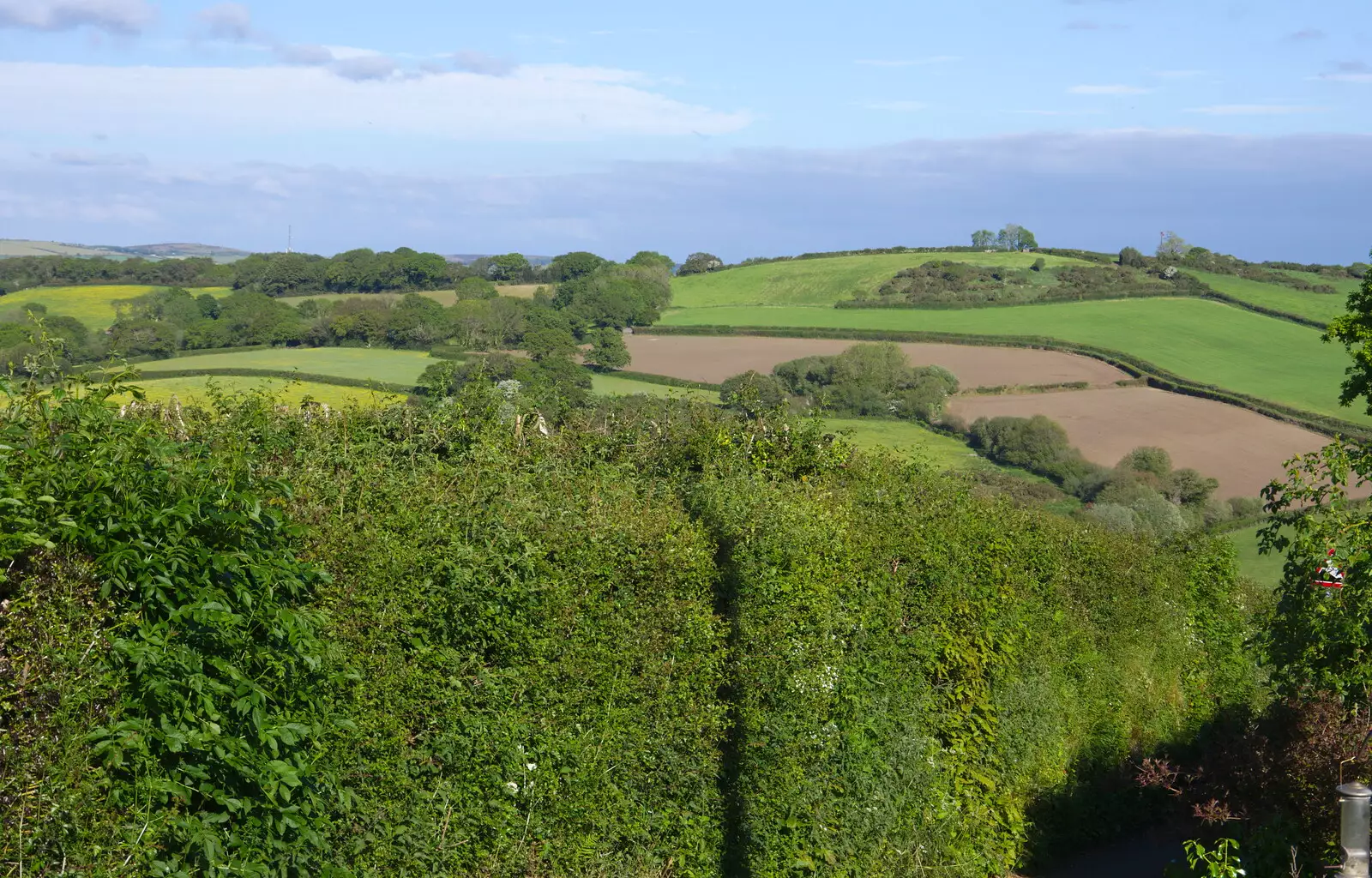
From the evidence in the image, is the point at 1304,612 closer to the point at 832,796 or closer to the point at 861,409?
the point at 832,796

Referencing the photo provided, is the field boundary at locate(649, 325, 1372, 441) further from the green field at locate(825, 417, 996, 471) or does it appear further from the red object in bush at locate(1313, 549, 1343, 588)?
the red object in bush at locate(1313, 549, 1343, 588)

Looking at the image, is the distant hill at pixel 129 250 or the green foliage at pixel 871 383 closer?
the green foliage at pixel 871 383

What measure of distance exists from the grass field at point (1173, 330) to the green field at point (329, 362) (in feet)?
91.9

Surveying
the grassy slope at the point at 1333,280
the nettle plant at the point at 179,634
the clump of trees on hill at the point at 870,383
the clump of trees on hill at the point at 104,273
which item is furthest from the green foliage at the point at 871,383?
the nettle plant at the point at 179,634

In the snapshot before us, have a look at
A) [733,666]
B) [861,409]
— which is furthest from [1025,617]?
[861,409]

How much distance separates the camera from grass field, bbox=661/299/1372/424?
47.6 metres

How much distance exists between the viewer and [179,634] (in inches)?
177

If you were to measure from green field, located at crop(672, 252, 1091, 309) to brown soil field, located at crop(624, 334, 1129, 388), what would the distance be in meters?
12.5

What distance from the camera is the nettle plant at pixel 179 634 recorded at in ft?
13.9

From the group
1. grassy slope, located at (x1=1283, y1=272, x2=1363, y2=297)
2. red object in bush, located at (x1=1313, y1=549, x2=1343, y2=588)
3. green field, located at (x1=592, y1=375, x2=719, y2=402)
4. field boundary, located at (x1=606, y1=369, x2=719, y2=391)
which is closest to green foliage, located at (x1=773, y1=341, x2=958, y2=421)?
field boundary, located at (x1=606, y1=369, x2=719, y2=391)

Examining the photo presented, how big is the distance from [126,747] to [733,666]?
12.9ft

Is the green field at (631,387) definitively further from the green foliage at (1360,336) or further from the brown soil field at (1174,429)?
the green foliage at (1360,336)

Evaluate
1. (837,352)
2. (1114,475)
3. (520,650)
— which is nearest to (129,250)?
(837,352)

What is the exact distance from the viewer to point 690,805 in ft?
23.7
